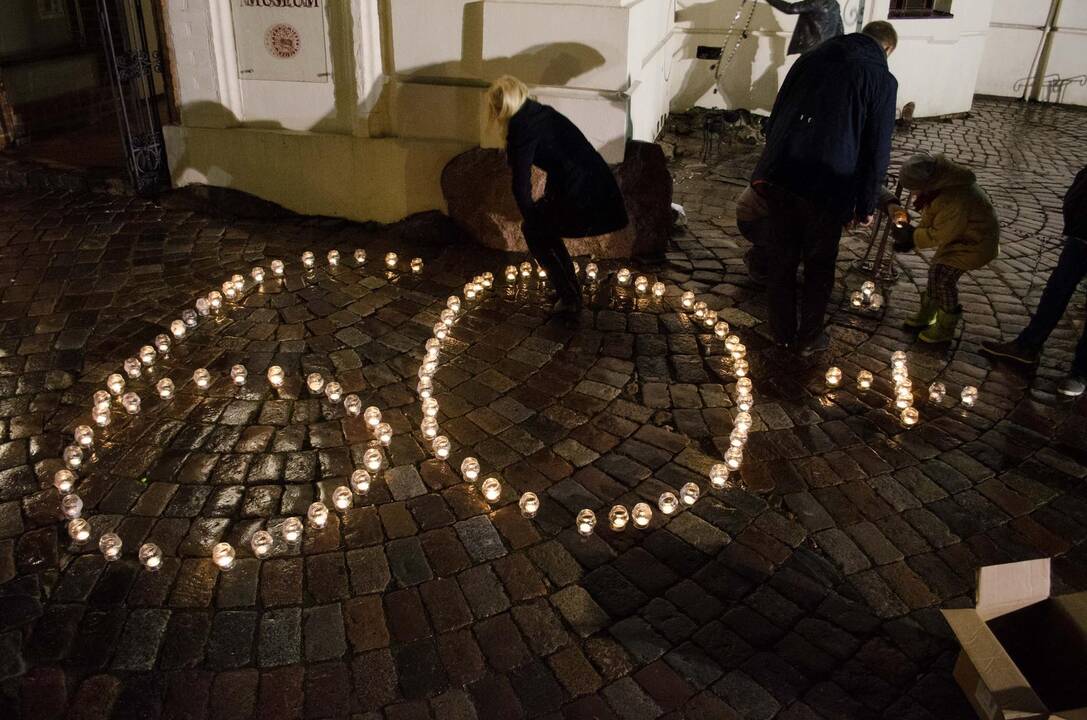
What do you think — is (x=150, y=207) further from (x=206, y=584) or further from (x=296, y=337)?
(x=206, y=584)

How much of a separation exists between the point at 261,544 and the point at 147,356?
2335 millimetres

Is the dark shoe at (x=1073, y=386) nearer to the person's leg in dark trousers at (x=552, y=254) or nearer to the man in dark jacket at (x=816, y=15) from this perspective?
the person's leg in dark trousers at (x=552, y=254)

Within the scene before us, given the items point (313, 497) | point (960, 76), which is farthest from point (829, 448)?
point (960, 76)

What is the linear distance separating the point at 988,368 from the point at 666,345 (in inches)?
88.4

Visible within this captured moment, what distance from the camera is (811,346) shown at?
6.05 meters

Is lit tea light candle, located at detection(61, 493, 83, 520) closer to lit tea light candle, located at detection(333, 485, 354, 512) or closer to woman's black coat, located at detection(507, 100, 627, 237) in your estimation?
lit tea light candle, located at detection(333, 485, 354, 512)

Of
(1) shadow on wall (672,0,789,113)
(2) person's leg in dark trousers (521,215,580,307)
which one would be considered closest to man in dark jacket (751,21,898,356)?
(2) person's leg in dark trousers (521,215,580,307)

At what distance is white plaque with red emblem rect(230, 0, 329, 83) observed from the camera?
789cm

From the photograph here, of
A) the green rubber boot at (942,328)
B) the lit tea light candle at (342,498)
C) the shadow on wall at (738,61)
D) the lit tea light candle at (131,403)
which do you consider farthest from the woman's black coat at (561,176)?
the shadow on wall at (738,61)

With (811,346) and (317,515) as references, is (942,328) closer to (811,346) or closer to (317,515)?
(811,346)

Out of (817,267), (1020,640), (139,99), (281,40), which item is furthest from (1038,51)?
(1020,640)

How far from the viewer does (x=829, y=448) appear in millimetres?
4984

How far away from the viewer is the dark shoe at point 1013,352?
5.95 m

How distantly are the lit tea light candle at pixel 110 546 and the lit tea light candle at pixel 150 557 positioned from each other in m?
0.12
